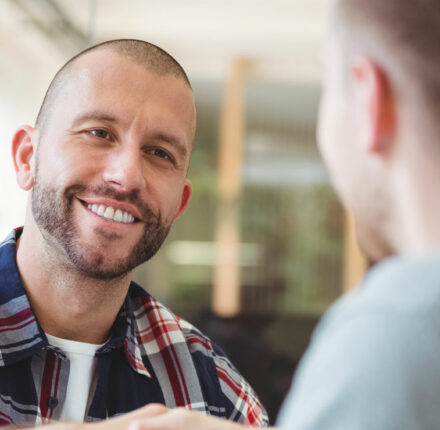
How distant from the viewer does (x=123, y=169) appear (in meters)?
Answer: 1.03

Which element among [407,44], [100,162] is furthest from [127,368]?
[407,44]

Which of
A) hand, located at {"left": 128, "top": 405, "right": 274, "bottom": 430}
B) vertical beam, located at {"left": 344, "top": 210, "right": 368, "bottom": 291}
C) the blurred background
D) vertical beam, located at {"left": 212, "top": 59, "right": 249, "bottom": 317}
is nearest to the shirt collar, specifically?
hand, located at {"left": 128, "top": 405, "right": 274, "bottom": 430}

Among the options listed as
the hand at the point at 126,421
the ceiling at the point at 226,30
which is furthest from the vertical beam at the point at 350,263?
the hand at the point at 126,421

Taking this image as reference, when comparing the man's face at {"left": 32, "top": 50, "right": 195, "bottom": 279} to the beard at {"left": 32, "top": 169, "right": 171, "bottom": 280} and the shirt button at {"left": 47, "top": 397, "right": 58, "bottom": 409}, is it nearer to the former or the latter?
the beard at {"left": 32, "top": 169, "right": 171, "bottom": 280}

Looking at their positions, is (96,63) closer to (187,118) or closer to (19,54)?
(187,118)

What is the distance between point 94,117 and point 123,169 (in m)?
0.10

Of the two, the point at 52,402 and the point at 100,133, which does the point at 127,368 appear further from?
the point at 100,133

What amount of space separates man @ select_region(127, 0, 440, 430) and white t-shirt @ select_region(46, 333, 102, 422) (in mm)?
350

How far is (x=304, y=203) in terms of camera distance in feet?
15.9

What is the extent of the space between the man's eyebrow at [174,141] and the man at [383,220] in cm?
52

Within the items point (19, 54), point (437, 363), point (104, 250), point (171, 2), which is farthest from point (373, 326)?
point (171, 2)

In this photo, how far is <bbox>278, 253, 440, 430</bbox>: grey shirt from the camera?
0.40 metres

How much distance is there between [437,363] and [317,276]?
4.47 metres

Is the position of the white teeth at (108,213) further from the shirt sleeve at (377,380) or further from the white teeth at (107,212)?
the shirt sleeve at (377,380)
